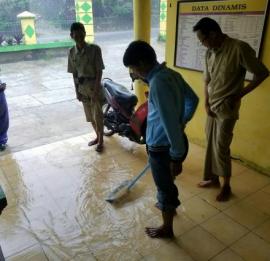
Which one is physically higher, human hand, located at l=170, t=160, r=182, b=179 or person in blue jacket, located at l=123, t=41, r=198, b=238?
person in blue jacket, located at l=123, t=41, r=198, b=238

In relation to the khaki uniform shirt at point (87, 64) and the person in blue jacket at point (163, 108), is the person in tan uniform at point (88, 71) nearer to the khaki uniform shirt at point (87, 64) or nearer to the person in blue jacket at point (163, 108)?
the khaki uniform shirt at point (87, 64)

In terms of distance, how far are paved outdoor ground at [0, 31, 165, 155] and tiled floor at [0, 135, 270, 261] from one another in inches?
34.1

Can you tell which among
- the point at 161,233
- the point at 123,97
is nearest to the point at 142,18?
the point at 123,97

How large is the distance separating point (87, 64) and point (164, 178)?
5.75ft

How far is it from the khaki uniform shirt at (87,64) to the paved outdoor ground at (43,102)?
1008 mm

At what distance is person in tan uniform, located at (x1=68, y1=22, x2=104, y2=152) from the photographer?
115 inches

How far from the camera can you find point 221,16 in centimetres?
269

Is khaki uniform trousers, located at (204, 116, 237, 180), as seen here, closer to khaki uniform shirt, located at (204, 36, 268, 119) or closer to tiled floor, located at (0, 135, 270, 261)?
khaki uniform shirt, located at (204, 36, 268, 119)

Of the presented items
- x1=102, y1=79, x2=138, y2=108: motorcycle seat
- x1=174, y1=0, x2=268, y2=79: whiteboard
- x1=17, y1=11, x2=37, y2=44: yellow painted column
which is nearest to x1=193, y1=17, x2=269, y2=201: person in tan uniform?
x1=174, y1=0, x2=268, y2=79: whiteboard

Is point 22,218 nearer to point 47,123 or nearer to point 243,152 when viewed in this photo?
point 243,152

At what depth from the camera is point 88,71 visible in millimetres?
3078

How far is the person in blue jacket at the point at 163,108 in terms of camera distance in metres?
1.43

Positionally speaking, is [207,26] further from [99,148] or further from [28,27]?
[28,27]

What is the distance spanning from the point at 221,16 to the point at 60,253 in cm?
240
